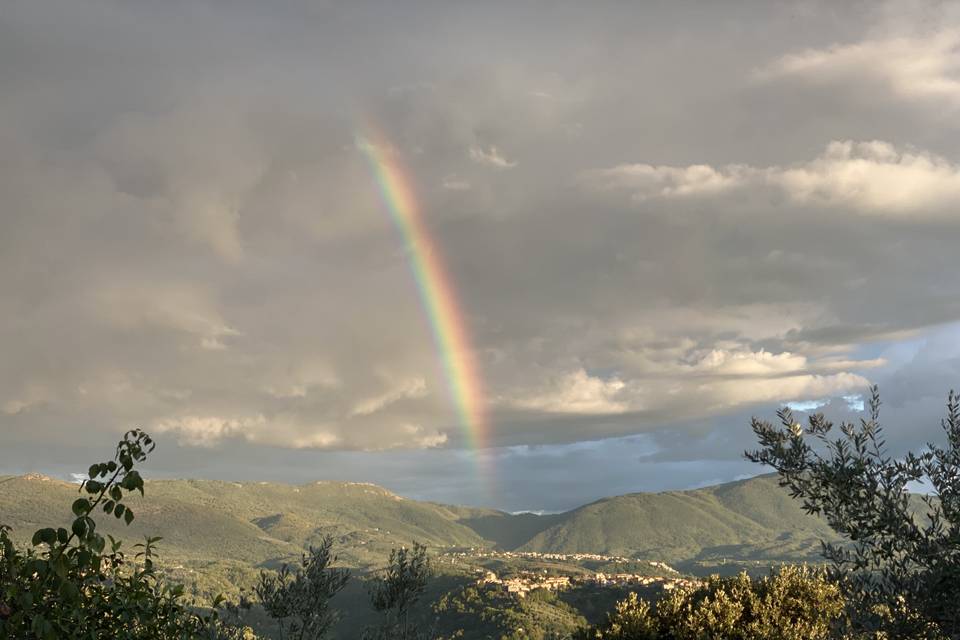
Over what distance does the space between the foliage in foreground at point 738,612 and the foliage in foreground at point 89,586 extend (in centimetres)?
3085

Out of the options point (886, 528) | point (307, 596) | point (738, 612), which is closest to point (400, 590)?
point (307, 596)

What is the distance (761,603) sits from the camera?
3753 centimetres

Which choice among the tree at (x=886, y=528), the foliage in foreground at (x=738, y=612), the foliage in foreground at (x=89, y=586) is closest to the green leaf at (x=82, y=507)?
the foliage in foreground at (x=89, y=586)

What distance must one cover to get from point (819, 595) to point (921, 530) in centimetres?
2707

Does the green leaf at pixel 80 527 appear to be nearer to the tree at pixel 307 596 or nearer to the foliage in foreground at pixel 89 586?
the foliage in foreground at pixel 89 586

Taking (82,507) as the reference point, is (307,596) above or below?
below

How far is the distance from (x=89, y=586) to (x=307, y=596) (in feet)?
94.0

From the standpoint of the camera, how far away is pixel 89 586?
31.2ft

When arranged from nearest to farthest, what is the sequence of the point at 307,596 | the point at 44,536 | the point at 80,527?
1. the point at 44,536
2. the point at 80,527
3. the point at 307,596

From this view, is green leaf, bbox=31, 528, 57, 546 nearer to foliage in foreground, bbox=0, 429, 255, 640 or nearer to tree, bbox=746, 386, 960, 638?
foliage in foreground, bbox=0, 429, 255, 640

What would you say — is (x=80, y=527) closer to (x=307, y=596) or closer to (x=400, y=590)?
(x=307, y=596)

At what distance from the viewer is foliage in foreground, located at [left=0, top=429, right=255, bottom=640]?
7535 mm

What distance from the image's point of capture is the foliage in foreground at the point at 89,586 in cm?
754

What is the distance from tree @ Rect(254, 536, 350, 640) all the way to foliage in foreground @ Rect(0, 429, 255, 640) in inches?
1037
